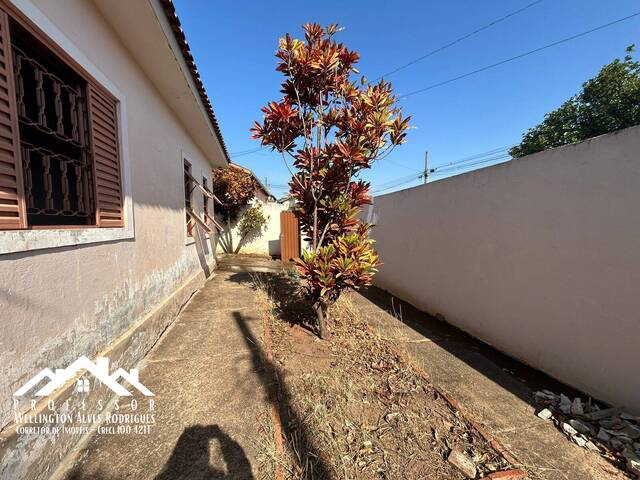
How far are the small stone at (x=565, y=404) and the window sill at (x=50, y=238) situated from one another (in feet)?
15.1

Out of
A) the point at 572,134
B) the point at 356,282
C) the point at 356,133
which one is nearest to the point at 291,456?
the point at 356,282

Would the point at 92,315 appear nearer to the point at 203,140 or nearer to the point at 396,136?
the point at 396,136

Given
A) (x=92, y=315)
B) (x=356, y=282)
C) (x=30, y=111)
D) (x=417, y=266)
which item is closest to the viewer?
(x=92, y=315)

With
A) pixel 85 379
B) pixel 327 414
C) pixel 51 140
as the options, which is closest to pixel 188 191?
pixel 51 140

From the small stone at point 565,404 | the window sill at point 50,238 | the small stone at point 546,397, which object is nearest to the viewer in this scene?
the window sill at point 50,238

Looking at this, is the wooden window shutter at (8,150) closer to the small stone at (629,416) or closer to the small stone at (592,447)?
the small stone at (592,447)

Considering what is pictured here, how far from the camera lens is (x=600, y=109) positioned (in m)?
15.0

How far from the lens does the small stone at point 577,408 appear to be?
2.50 meters

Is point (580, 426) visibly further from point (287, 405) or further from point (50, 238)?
point (50, 238)

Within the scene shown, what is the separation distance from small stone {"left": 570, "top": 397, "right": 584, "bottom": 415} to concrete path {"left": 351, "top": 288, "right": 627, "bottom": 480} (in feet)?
1.01

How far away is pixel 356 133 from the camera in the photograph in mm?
3482

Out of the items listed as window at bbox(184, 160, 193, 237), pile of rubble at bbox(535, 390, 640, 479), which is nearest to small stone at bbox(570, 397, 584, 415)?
pile of rubble at bbox(535, 390, 640, 479)

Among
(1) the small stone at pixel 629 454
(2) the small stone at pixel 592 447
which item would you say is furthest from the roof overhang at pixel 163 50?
(1) the small stone at pixel 629 454

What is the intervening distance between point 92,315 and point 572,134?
23.5m
